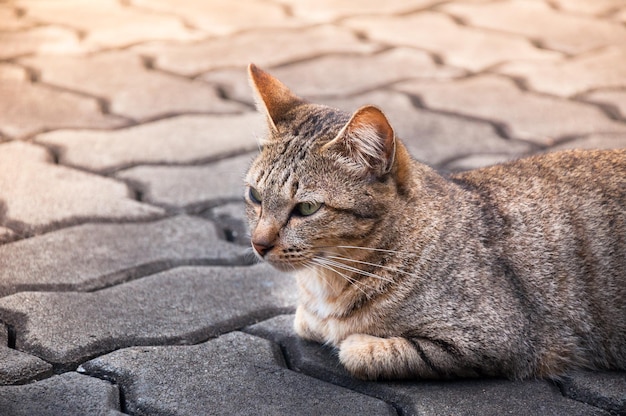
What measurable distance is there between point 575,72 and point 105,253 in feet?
9.63

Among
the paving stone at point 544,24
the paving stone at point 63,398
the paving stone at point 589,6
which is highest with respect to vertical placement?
the paving stone at point 589,6

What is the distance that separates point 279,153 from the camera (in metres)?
2.54

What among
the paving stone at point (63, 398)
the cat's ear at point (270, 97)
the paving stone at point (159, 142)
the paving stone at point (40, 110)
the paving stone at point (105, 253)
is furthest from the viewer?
the paving stone at point (40, 110)

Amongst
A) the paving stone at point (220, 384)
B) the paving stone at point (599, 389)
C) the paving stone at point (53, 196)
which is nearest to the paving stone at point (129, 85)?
the paving stone at point (53, 196)

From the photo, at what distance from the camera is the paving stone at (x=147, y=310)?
2.45 metres

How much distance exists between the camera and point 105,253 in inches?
118

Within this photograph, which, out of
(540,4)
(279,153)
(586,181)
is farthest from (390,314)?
(540,4)

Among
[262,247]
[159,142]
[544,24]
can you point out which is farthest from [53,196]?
[544,24]

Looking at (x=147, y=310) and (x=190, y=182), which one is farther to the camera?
(x=190, y=182)

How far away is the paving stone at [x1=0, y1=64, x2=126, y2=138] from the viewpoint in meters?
3.99

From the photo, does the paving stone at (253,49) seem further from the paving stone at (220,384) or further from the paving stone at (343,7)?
the paving stone at (220,384)

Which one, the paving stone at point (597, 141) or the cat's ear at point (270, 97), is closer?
the cat's ear at point (270, 97)

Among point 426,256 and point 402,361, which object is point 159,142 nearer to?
point 426,256

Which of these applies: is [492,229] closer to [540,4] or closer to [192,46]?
→ [192,46]
